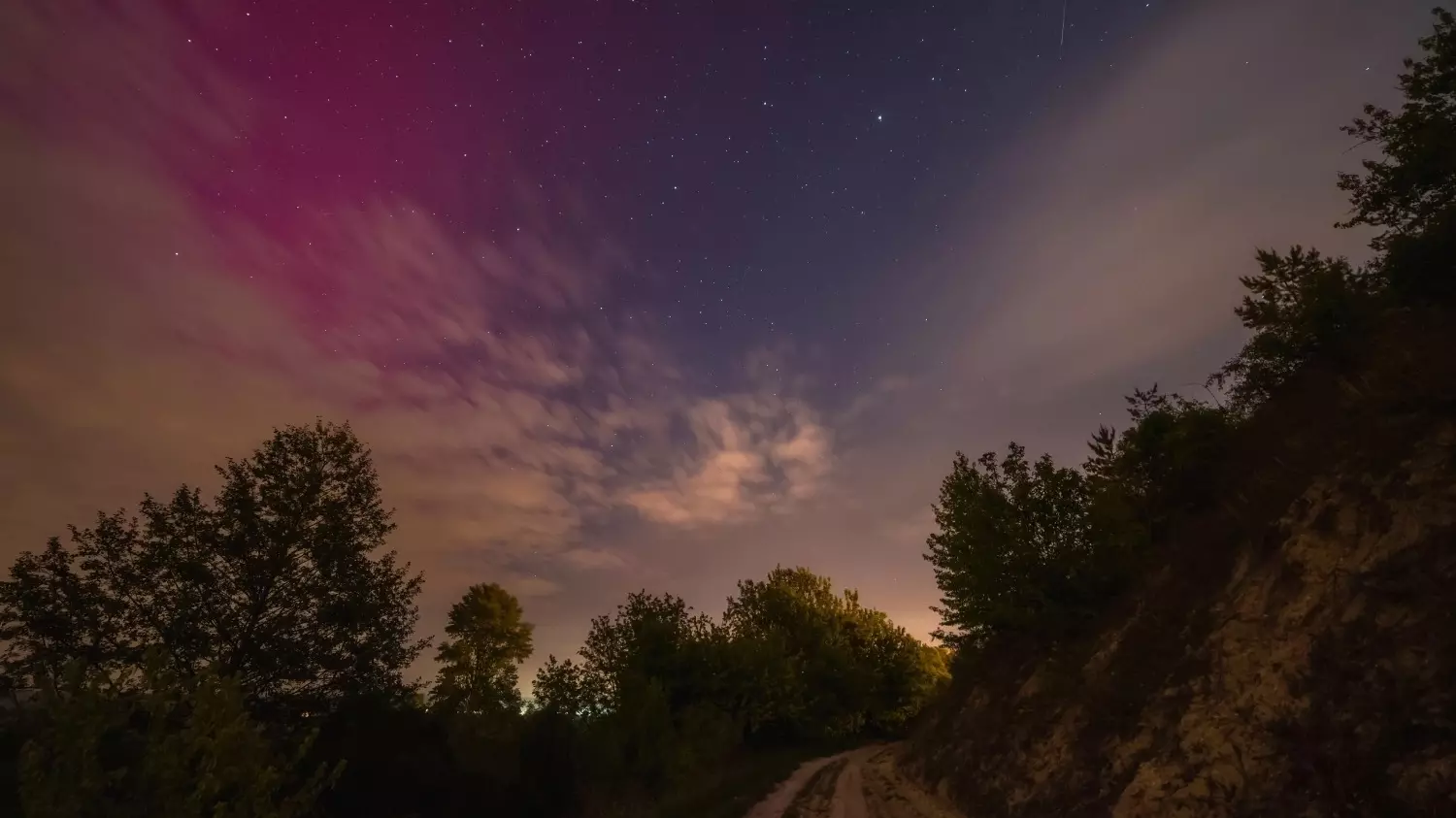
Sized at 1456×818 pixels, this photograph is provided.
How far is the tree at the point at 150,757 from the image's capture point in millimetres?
5797

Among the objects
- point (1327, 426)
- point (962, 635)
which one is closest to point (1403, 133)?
point (1327, 426)

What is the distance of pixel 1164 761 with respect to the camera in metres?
11.8

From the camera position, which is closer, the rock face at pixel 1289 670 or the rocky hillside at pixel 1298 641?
the rock face at pixel 1289 670

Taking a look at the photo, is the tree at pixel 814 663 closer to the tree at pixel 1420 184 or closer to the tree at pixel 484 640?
Answer: the tree at pixel 484 640

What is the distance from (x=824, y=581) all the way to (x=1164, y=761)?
58.9 metres

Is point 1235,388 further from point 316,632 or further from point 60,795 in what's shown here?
point 316,632

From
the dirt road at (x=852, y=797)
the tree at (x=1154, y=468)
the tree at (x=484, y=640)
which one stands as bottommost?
the dirt road at (x=852, y=797)

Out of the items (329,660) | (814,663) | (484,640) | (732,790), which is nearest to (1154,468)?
(732,790)

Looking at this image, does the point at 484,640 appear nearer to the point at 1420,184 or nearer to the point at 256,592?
the point at 256,592

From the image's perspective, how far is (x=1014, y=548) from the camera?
26.3m

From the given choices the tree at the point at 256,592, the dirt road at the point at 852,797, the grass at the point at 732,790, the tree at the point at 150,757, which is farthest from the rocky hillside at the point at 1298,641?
the tree at the point at 256,592

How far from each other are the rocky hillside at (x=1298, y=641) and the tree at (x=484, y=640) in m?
55.2

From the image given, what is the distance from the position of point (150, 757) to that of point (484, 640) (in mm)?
65434

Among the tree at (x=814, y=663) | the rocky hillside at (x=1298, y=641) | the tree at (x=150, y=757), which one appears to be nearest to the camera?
the tree at (x=150, y=757)
